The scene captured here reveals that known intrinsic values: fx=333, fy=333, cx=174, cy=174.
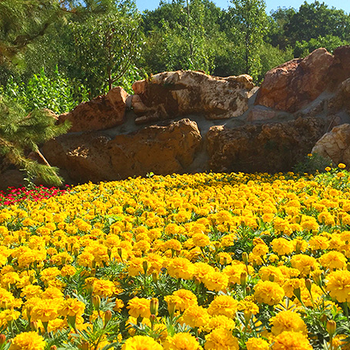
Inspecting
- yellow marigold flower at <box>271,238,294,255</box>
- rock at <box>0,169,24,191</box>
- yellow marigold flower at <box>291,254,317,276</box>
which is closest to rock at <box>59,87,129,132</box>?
rock at <box>0,169,24,191</box>

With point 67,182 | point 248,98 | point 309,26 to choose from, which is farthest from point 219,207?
point 309,26

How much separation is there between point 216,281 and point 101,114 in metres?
7.49

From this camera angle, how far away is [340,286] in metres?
1.25

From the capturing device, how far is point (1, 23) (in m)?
6.08

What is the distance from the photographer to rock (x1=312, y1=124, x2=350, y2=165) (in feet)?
20.5

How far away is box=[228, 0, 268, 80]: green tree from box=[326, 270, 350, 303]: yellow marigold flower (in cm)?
2307

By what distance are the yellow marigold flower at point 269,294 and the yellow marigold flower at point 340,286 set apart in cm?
19

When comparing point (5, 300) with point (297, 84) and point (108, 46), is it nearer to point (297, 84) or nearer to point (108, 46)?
point (297, 84)

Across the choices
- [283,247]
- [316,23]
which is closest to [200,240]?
[283,247]

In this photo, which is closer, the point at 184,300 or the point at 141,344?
the point at 141,344

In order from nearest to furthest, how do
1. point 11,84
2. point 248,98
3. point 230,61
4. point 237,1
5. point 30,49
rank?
point 30,49, point 248,98, point 11,84, point 237,1, point 230,61

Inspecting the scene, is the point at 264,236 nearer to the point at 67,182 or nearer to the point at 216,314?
the point at 216,314

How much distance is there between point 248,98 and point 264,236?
20.1ft

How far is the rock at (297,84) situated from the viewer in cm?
743
